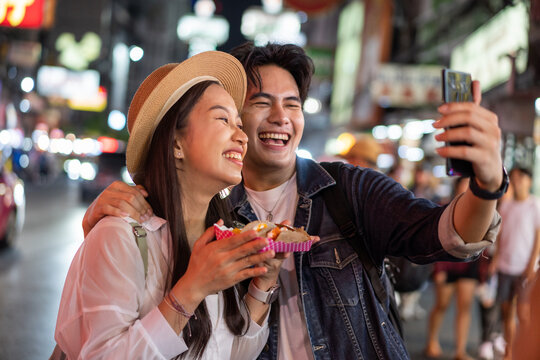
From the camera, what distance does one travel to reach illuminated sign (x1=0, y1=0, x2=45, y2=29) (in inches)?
576

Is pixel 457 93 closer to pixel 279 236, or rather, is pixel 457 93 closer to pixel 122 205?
pixel 279 236

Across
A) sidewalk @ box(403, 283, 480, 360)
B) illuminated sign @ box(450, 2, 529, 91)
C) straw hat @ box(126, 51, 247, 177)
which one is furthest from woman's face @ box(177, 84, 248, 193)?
illuminated sign @ box(450, 2, 529, 91)

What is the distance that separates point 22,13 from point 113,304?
Result: 1495 cm

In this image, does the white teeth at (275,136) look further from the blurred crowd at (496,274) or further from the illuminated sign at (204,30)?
the illuminated sign at (204,30)

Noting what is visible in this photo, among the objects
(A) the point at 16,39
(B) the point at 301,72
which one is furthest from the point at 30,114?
(B) the point at 301,72

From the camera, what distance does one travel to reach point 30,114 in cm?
4038

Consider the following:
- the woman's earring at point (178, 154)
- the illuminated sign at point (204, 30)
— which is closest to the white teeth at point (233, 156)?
the woman's earring at point (178, 154)

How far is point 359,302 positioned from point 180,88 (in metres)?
1.25

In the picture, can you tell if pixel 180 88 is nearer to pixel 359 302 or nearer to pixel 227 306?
pixel 227 306

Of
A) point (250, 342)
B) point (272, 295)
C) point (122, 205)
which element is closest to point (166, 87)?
point (122, 205)

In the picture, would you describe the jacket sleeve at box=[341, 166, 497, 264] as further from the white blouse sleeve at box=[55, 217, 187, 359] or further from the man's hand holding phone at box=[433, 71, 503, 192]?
the white blouse sleeve at box=[55, 217, 187, 359]

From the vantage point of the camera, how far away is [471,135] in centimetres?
171

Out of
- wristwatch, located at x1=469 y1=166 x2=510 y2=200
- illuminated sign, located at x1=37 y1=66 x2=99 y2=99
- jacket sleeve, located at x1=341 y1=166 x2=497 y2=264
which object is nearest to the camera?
wristwatch, located at x1=469 y1=166 x2=510 y2=200

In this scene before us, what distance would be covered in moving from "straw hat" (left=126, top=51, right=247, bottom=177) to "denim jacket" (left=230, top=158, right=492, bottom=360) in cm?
84
